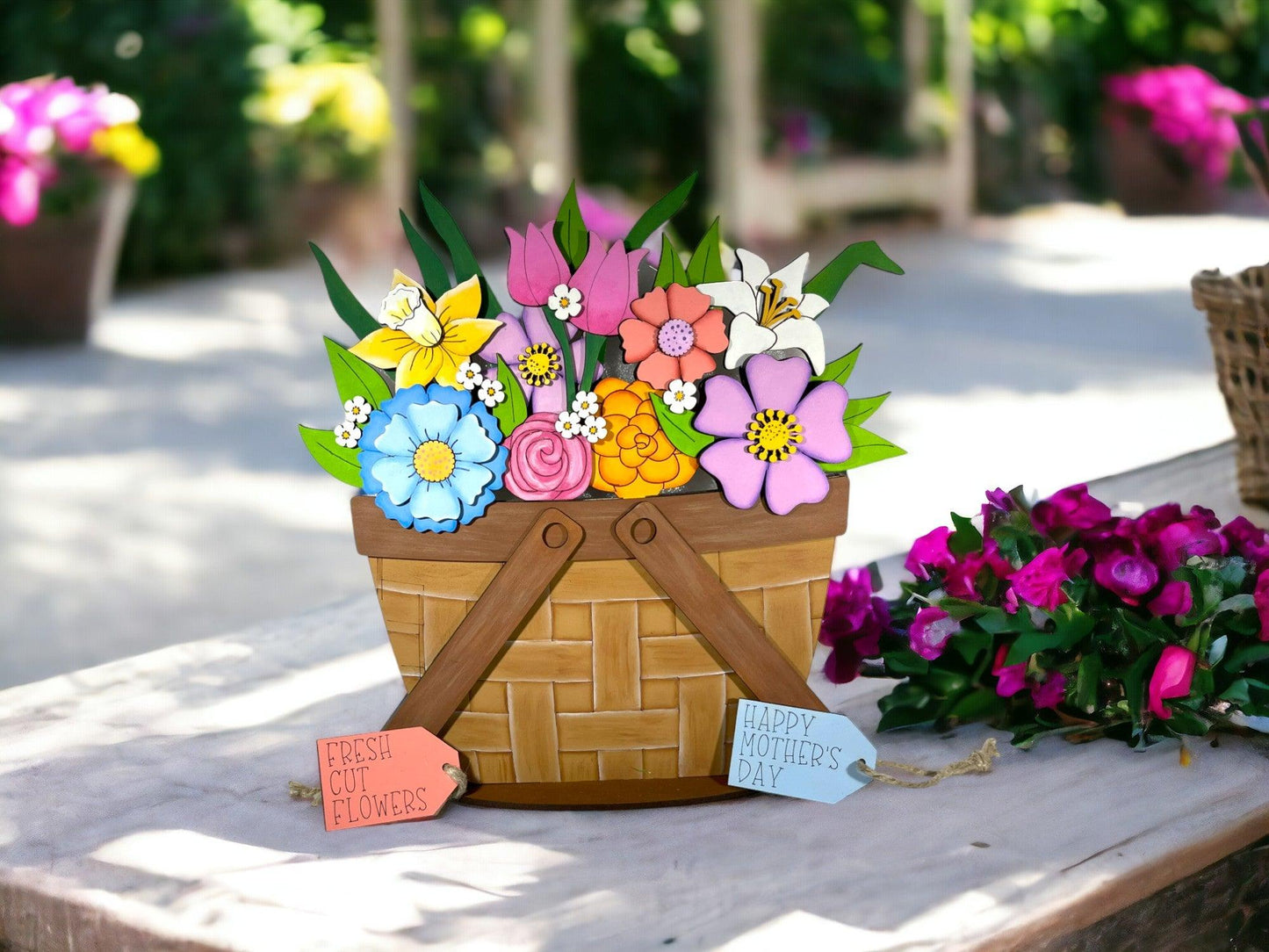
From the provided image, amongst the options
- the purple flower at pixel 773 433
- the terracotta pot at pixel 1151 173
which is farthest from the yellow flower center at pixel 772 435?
the terracotta pot at pixel 1151 173

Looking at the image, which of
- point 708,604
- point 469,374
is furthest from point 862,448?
point 469,374

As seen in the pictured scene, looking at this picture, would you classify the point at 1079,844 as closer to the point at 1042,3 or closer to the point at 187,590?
the point at 187,590

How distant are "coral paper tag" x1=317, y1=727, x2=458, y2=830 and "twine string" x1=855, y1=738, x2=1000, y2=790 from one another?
25 centimetres

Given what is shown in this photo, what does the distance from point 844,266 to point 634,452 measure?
0.16 m

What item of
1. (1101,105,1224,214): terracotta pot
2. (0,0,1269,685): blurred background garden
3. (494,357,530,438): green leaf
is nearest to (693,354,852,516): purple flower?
(494,357,530,438): green leaf

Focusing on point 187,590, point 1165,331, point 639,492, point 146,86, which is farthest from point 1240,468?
point 146,86

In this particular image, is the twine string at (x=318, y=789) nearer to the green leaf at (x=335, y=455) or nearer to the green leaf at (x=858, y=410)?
the green leaf at (x=335, y=455)

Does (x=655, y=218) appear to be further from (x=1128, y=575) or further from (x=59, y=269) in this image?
(x=59, y=269)

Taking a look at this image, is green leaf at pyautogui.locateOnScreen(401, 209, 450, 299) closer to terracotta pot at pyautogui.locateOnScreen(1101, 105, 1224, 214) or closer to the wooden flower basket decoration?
the wooden flower basket decoration

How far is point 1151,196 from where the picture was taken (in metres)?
5.93

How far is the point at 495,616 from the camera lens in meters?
0.85

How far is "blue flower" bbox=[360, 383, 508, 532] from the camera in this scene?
2.79 ft

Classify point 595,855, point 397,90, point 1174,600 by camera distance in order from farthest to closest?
point 397,90 < point 1174,600 < point 595,855

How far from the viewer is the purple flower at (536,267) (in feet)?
2.79
